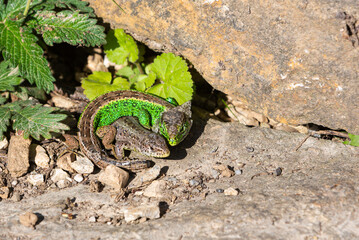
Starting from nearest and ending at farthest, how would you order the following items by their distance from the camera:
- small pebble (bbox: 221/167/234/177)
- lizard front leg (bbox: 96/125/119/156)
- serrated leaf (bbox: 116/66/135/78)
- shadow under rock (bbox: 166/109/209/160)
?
small pebble (bbox: 221/167/234/177)
shadow under rock (bbox: 166/109/209/160)
lizard front leg (bbox: 96/125/119/156)
serrated leaf (bbox: 116/66/135/78)

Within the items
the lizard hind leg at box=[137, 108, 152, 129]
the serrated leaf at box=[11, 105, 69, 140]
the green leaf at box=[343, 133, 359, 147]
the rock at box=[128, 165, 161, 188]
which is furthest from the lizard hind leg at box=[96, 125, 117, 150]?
the green leaf at box=[343, 133, 359, 147]

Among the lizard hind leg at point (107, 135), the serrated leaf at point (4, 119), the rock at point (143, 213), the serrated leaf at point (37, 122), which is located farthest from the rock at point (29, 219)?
the lizard hind leg at point (107, 135)

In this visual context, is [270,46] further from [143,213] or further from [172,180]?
[143,213]

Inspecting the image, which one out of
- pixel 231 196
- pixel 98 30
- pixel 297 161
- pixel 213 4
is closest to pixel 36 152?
pixel 98 30

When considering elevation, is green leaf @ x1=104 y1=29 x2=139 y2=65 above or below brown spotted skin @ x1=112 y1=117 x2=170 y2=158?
above

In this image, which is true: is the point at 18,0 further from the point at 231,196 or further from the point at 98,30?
the point at 231,196

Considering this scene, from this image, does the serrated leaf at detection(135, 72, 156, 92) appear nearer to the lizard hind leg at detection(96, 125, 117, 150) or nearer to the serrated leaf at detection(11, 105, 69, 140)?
the lizard hind leg at detection(96, 125, 117, 150)

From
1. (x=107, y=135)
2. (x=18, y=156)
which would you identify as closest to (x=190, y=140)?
(x=107, y=135)
